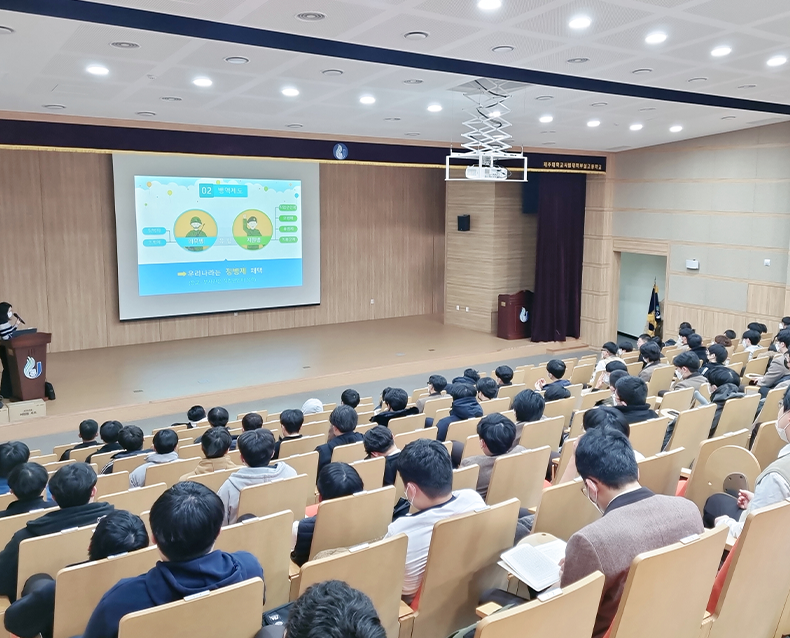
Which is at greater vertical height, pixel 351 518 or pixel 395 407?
pixel 351 518

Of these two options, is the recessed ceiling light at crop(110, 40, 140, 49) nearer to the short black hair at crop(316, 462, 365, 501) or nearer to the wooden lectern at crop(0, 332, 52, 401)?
the short black hair at crop(316, 462, 365, 501)

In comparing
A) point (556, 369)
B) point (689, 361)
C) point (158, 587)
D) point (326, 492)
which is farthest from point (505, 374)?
point (158, 587)

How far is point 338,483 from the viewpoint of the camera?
297 cm

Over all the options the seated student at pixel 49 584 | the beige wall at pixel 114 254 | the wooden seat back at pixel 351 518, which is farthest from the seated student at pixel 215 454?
the beige wall at pixel 114 254

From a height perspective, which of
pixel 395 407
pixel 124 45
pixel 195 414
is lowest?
pixel 195 414

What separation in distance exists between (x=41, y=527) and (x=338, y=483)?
1.23 metres

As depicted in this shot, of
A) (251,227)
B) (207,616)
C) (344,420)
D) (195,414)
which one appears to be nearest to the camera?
(207,616)

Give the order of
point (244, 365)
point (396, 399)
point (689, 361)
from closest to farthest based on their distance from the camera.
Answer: point (396, 399) → point (689, 361) → point (244, 365)

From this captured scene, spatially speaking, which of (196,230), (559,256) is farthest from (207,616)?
(559,256)

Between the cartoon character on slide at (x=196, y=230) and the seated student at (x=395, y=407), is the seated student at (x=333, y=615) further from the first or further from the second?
the cartoon character on slide at (x=196, y=230)

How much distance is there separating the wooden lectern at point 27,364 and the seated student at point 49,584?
268 inches

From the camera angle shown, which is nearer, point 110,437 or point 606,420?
point 606,420

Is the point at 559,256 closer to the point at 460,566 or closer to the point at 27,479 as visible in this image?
the point at 27,479

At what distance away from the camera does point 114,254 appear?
12.1 metres
